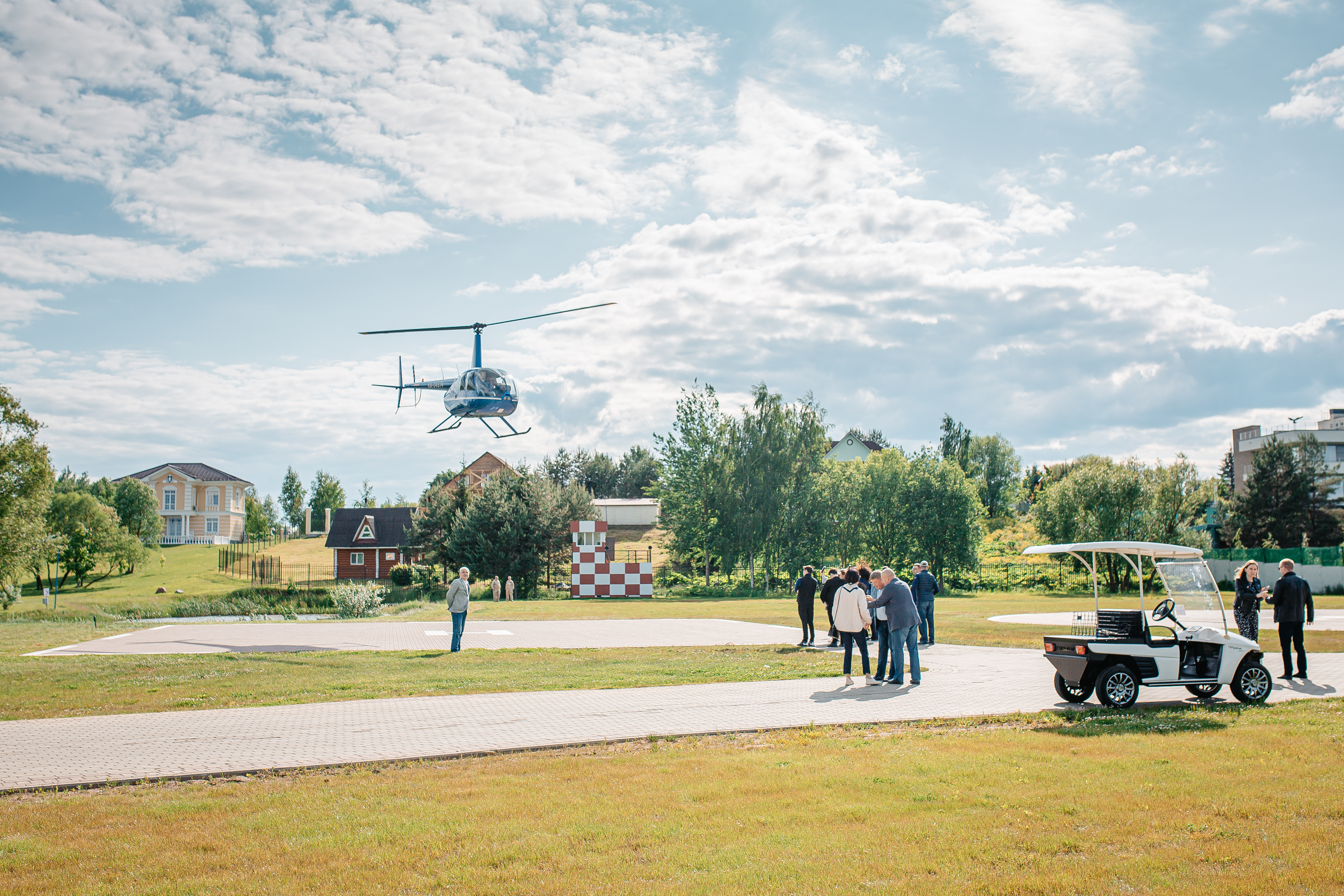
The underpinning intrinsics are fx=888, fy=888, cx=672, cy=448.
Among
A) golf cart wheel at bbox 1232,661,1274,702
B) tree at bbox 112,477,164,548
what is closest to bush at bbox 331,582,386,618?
golf cart wheel at bbox 1232,661,1274,702

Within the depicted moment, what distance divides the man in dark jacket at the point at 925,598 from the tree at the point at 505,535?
26.4 metres

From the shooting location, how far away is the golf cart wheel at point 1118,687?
1062 cm

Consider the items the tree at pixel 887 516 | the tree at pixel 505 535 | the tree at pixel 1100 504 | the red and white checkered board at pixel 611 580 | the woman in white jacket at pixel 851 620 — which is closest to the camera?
the woman in white jacket at pixel 851 620

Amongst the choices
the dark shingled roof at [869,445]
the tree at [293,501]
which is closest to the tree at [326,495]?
the tree at [293,501]

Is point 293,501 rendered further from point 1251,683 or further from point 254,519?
point 1251,683

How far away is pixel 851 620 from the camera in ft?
44.5

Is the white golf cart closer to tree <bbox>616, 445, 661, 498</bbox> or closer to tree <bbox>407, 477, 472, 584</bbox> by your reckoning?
tree <bbox>407, 477, 472, 584</bbox>

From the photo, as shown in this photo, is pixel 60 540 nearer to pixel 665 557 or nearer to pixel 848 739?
pixel 665 557

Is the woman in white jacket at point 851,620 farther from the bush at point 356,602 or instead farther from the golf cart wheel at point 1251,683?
the bush at point 356,602

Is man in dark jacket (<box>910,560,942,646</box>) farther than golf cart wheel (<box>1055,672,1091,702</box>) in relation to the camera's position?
Yes

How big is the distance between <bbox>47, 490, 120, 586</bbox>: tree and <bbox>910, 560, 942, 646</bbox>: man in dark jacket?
5339 cm

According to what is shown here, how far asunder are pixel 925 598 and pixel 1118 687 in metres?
8.30

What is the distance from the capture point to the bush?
3469 centimetres

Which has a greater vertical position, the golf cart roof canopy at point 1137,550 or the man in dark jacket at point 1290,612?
the golf cart roof canopy at point 1137,550
